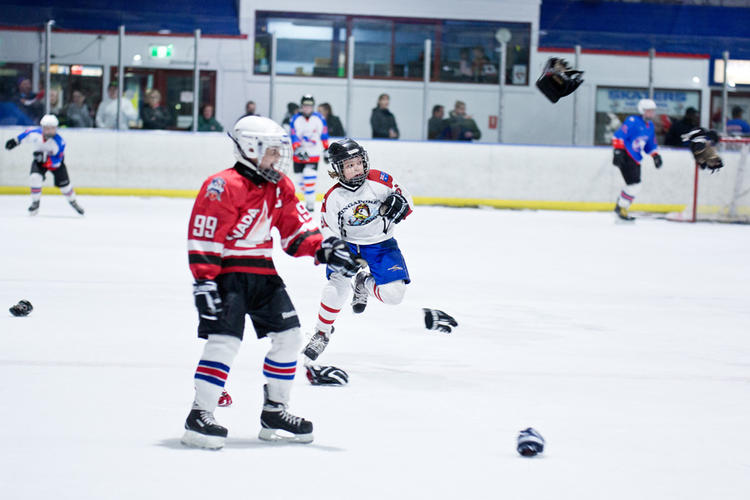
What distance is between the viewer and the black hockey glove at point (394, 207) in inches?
190

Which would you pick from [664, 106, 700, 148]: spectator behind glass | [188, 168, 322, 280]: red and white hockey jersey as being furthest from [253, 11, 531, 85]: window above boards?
[188, 168, 322, 280]: red and white hockey jersey

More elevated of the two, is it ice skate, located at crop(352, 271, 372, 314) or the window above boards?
the window above boards

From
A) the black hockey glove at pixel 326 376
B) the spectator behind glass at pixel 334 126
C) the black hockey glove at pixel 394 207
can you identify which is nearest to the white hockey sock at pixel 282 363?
the black hockey glove at pixel 326 376

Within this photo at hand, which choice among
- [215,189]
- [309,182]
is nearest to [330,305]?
[215,189]

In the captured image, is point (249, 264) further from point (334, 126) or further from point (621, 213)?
point (334, 126)

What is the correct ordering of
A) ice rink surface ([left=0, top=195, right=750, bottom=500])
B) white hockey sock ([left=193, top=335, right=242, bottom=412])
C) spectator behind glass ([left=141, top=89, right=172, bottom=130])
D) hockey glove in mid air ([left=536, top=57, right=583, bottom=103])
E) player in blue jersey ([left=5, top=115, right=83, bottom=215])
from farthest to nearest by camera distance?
spectator behind glass ([left=141, top=89, right=172, bottom=130]) < player in blue jersey ([left=5, top=115, right=83, bottom=215]) < hockey glove in mid air ([left=536, top=57, right=583, bottom=103]) < white hockey sock ([left=193, top=335, right=242, bottom=412]) < ice rink surface ([left=0, top=195, right=750, bottom=500])

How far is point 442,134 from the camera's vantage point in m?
14.8

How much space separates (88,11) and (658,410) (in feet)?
38.7

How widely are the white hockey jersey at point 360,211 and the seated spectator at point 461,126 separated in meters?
9.75

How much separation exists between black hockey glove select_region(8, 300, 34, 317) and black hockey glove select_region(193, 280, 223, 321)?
8.86ft

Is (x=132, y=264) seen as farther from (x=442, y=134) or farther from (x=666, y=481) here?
(x=442, y=134)

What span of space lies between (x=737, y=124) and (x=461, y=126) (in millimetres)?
3812

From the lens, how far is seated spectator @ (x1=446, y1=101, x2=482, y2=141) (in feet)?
48.0

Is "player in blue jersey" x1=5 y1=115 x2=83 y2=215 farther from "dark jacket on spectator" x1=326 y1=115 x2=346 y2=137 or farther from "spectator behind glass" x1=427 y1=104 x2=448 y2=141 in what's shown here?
"spectator behind glass" x1=427 y1=104 x2=448 y2=141
